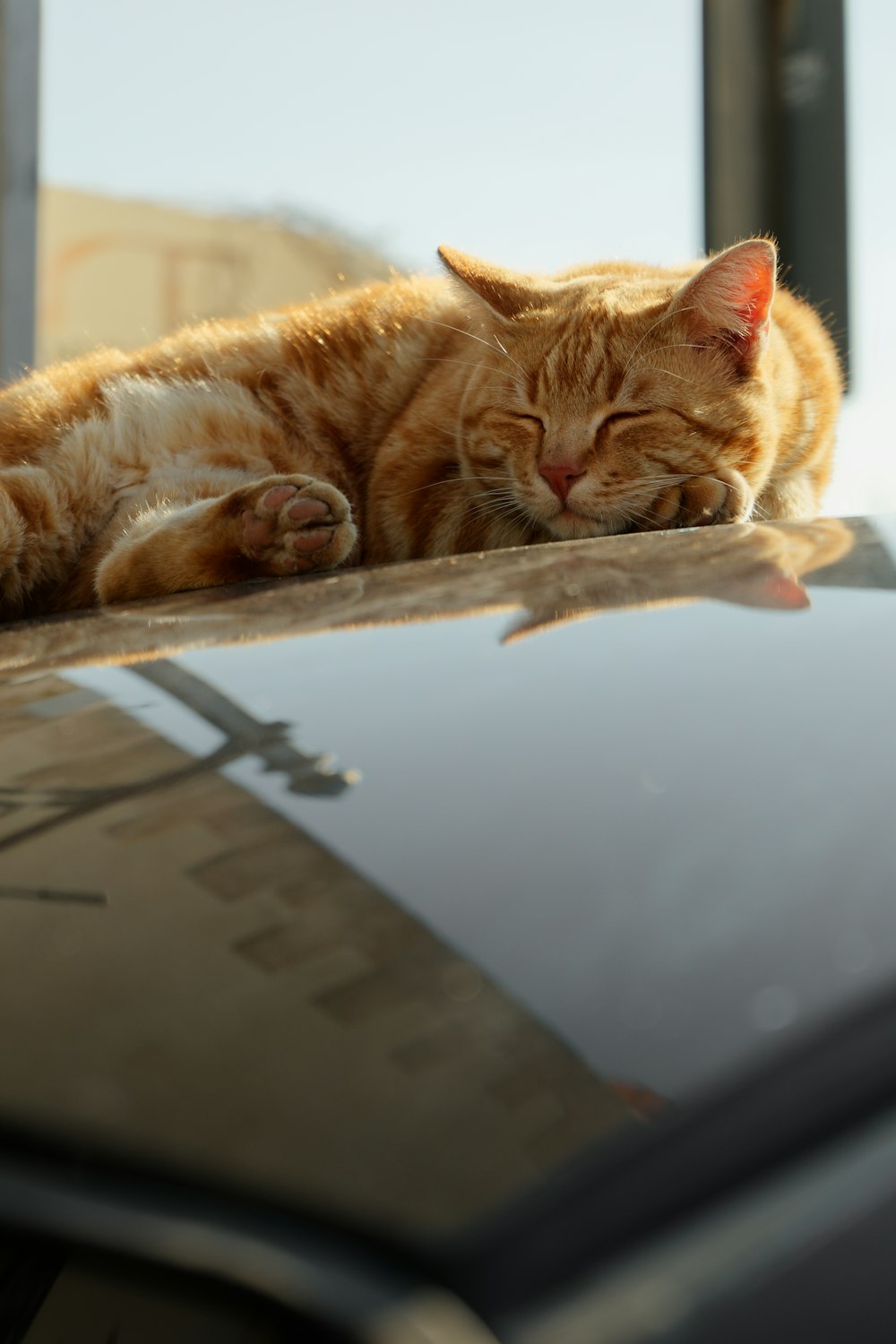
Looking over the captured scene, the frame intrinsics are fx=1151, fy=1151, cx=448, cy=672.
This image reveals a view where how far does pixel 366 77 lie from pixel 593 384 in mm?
3036

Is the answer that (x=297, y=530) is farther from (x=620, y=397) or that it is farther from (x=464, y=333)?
(x=464, y=333)

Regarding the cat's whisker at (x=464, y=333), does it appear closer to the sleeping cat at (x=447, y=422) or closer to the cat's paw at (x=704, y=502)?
the sleeping cat at (x=447, y=422)

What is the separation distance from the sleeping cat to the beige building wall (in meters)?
2.83

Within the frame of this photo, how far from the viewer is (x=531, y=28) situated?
3.62m

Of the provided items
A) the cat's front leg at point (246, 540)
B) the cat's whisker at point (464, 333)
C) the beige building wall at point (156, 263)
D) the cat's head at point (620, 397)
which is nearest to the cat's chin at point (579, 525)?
the cat's head at point (620, 397)

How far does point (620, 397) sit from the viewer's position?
129 centimetres

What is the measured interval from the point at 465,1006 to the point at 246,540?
75 centimetres

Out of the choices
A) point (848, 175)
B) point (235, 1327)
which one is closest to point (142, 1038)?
point (235, 1327)

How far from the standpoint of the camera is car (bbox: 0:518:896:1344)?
0.73ft

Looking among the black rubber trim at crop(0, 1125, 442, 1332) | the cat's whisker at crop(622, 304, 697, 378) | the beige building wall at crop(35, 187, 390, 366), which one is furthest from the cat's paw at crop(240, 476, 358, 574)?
the beige building wall at crop(35, 187, 390, 366)

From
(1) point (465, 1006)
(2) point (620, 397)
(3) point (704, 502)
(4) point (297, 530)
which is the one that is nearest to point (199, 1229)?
(1) point (465, 1006)

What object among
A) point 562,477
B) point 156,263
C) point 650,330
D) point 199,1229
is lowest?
point 199,1229

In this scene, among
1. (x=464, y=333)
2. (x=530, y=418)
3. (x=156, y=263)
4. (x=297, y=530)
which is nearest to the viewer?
(x=297, y=530)

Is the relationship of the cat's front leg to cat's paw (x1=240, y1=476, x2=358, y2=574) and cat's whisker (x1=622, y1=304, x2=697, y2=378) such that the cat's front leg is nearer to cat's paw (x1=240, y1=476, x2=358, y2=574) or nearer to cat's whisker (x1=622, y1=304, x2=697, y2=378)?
cat's paw (x1=240, y1=476, x2=358, y2=574)
